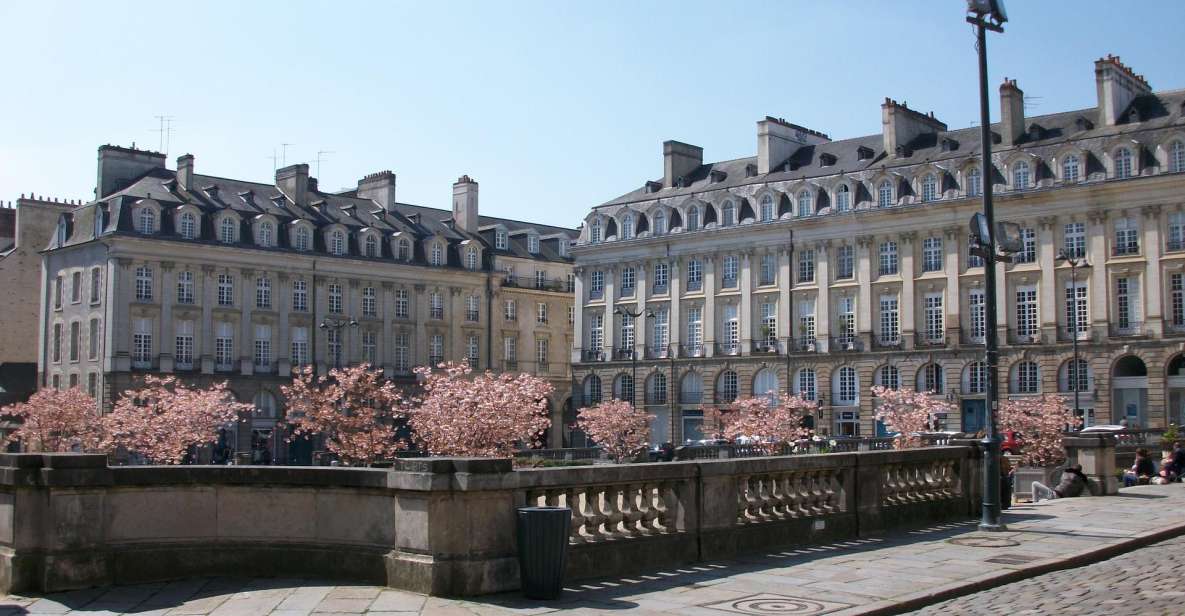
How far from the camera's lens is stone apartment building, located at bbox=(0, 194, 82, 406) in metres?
74.6

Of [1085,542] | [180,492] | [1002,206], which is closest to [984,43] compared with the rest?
[1085,542]

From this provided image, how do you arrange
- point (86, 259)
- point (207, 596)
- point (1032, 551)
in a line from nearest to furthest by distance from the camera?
1. point (207, 596)
2. point (1032, 551)
3. point (86, 259)

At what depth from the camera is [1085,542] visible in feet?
56.0

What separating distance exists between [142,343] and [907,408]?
39453mm

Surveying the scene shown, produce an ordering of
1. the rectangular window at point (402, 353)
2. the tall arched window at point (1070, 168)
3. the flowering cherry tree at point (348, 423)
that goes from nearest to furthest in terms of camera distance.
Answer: the flowering cherry tree at point (348, 423)
the tall arched window at point (1070, 168)
the rectangular window at point (402, 353)

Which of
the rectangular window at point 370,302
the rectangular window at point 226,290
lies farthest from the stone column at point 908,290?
the rectangular window at point 226,290

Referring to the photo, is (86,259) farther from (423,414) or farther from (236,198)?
(423,414)

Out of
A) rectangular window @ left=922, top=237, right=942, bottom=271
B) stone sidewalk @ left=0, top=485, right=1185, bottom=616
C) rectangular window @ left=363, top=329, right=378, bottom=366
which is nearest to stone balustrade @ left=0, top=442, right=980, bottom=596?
stone sidewalk @ left=0, top=485, right=1185, bottom=616

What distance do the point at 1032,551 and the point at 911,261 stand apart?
5360 cm

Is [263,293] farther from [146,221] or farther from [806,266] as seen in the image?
[806,266]

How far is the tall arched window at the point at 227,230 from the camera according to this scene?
235 feet

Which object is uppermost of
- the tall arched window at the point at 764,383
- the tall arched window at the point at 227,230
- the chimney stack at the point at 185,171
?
the chimney stack at the point at 185,171

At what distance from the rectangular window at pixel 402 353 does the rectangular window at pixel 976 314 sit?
33.4m

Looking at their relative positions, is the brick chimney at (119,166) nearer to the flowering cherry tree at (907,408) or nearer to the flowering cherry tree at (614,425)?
the flowering cherry tree at (614,425)
